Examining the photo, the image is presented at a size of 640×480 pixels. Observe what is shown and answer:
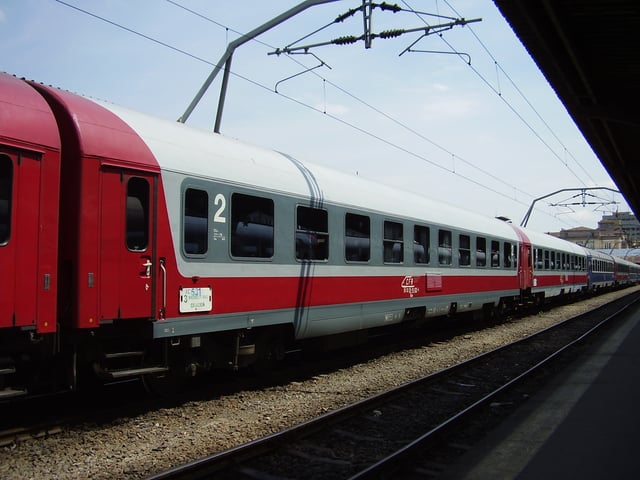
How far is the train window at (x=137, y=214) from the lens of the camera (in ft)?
19.3

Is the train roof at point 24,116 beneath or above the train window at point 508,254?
above

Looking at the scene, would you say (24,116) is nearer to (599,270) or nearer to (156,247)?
(156,247)

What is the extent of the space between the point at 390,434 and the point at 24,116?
192 inches

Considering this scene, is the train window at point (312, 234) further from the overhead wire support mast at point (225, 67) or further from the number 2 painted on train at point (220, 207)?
the overhead wire support mast at point (225, 67)

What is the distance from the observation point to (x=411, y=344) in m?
12.6

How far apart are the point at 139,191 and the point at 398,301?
6.21m

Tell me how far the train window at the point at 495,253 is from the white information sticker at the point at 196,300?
1159 cm

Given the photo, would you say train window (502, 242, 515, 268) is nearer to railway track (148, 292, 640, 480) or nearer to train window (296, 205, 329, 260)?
railway track (148, 292, 640, 480)

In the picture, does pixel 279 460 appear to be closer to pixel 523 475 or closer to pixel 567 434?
pixel 523 475

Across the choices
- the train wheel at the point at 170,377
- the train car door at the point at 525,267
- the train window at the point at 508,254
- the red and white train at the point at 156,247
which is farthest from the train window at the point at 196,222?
the train car door at the point at 525,267

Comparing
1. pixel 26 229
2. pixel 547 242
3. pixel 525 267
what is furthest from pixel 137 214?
pixel 547 242

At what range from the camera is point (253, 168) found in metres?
7.55

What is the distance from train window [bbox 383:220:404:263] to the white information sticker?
4.61 metres

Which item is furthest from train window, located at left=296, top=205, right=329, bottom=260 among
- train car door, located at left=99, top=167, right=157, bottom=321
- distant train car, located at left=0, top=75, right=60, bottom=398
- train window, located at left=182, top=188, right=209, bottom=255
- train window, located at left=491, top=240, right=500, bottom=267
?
train window, located at left=491, top=240, right=500, bottom=267
